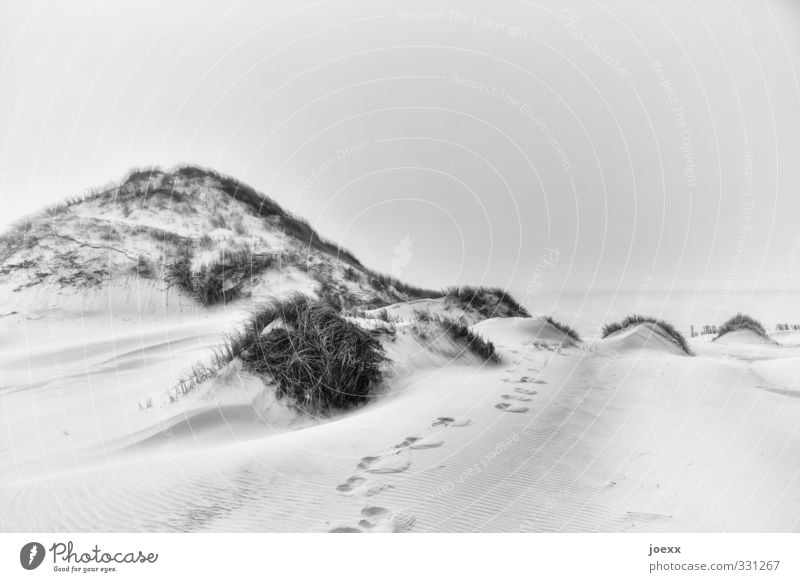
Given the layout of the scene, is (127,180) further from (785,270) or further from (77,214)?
(785,270)

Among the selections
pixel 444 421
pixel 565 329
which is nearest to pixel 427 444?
pixel 444 421

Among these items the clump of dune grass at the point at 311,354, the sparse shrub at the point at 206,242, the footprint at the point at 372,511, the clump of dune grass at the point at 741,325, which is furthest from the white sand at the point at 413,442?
the sparse shrub at the point at 206,242

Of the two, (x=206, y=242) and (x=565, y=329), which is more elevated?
(x=206, y=242)

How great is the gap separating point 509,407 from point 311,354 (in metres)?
1.04

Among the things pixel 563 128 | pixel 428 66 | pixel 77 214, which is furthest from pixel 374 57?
pixel 77 214

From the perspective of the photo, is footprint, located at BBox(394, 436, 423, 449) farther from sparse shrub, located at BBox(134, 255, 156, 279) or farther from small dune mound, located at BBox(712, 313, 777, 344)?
small dune mound, located at BBox(712, 313, 777, 344)

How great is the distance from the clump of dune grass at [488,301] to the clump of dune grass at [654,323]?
490 mm

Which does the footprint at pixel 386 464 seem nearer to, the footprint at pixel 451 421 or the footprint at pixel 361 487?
the footprint at pixel 361 487

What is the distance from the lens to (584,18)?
3236 mm

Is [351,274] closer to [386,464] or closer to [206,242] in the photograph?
[206,242]

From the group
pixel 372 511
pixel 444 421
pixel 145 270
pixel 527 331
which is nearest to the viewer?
pixel 372 511

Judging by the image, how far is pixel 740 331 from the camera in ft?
11.3

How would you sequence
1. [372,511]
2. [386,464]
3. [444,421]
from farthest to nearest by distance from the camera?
[444,421]
[386,464]
[372,511]

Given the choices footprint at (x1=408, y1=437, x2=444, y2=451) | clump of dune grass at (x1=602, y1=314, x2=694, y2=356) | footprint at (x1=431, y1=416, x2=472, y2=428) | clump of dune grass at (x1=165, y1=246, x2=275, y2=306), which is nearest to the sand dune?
clump of dune grass at (x1=602, y1=314, x2=694, y2=356)
